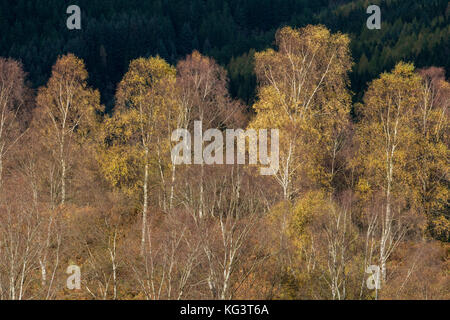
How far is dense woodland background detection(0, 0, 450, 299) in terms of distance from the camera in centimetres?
2628

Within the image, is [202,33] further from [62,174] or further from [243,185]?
[243,185]

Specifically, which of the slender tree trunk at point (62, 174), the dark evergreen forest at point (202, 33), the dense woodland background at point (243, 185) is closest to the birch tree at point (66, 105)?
the dense woodland background at point (243, 185)

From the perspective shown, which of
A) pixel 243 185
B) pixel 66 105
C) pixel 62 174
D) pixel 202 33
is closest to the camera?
pixel 243 185

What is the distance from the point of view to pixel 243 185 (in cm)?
3164

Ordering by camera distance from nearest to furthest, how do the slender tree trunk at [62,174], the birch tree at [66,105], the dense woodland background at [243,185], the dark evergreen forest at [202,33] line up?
1. the dense woodland background at [243,185]
2. the slender tree trunk at [62,174]
3. the birch tree at [66,105]
4. the dark evergreen forest at [202,33]

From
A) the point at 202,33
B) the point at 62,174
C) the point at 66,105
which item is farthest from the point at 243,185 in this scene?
the point at 202,33

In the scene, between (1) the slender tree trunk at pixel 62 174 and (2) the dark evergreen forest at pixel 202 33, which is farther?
(2) the dark evergreen forest at pixel 202 33

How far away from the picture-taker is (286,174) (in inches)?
1211

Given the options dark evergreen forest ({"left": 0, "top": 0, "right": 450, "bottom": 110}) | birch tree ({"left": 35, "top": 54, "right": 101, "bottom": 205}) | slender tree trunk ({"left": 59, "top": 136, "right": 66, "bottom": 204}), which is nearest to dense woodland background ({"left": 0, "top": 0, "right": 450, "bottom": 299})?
birch tree ({"left": 35, "top": 54, "right": 101, "bottom": 205})

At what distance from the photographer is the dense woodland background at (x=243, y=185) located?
2628 cm

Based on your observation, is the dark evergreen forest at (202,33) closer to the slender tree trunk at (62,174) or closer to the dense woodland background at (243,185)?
the dense woodland background at (243,185)

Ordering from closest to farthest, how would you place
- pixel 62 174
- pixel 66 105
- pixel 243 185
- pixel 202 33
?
pixel 243 185
pixel 62 174
pixel 66 105
pixel 202 33

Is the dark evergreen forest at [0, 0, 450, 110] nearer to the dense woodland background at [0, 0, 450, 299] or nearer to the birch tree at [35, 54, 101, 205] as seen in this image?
the dense woodland background at [0, 0, 450, 299]
